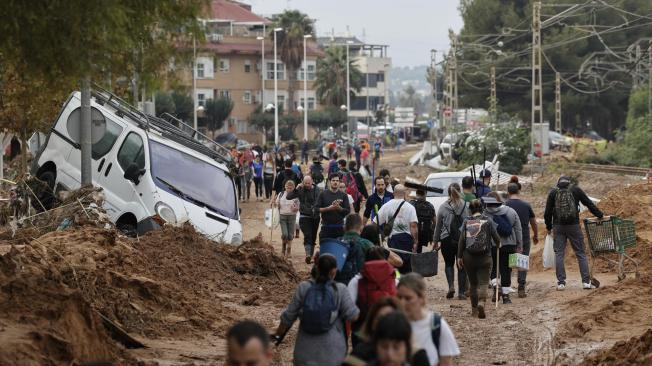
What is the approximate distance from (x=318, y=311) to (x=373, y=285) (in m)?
1.03

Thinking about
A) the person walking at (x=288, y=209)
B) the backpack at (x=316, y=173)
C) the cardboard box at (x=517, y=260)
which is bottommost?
the cardboard box at (x=517, y=260)

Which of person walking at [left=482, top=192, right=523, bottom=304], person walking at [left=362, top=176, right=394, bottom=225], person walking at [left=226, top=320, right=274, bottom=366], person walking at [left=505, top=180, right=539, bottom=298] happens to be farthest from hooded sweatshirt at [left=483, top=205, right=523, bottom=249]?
person walking at [left=226, top=320, right=274, bottom=366]

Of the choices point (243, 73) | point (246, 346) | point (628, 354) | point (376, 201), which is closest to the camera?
point (246, 346)

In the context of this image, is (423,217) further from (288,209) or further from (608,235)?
(288,209)

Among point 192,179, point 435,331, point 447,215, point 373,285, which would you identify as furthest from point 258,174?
point 435,331

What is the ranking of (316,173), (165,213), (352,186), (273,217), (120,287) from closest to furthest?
(120,287) < (165,213) < (352,186) < (273,217) < (316,173)

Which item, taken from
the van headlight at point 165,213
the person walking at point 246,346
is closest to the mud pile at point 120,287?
the van headlight at point 165,213

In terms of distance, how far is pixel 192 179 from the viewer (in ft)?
73.7

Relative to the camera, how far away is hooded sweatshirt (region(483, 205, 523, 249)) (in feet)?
57.9

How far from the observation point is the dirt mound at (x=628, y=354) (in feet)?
39.2

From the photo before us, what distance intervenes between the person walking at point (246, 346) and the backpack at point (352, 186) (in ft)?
59.6

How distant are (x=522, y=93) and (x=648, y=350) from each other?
93958mm

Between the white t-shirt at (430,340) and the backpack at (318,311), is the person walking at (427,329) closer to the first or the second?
the white t-shirt at (430,340)

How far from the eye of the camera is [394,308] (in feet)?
26.9
